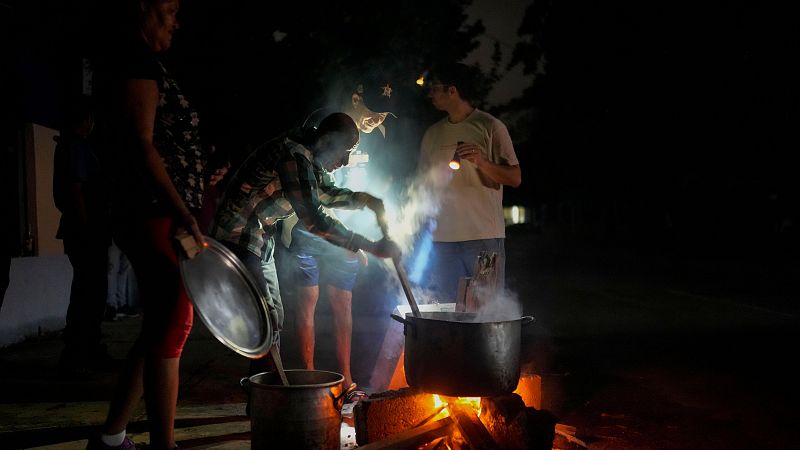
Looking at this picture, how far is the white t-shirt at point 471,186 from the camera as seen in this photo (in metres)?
5.11

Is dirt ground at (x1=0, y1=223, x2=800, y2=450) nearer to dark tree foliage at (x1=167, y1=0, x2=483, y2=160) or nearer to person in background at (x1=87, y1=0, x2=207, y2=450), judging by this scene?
person in background at (x1=87, y1=0, x2=207, y2=450)

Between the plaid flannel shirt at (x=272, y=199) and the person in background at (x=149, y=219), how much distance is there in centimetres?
64

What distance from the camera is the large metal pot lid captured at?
3230 mm

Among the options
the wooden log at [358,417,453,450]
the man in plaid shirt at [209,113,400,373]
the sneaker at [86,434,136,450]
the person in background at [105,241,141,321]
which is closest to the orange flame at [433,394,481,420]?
the wooden log at [358,417,453,450]

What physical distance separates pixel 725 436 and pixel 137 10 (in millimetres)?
4177

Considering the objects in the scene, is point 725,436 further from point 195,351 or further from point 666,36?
point 666,36

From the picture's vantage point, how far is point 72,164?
5.81 metres

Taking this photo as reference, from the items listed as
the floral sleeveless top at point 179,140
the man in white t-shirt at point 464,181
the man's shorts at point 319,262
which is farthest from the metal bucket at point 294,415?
the man in white t-shirt at point 464,181

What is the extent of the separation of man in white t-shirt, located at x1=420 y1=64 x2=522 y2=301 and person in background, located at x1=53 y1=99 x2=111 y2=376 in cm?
285

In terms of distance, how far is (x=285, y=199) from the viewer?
4.04 m

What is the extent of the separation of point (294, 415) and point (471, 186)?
2.36 m

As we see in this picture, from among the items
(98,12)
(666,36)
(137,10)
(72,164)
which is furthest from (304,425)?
(666,36)

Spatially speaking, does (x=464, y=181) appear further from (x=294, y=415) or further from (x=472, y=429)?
(x=294, y=415)

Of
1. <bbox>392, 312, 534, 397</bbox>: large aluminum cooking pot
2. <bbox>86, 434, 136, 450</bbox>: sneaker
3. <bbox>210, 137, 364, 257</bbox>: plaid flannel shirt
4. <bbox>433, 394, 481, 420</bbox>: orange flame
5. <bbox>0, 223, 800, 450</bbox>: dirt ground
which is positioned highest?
<bbox>210, 137, 364, 257</bbox>: plaid flannel shirt
